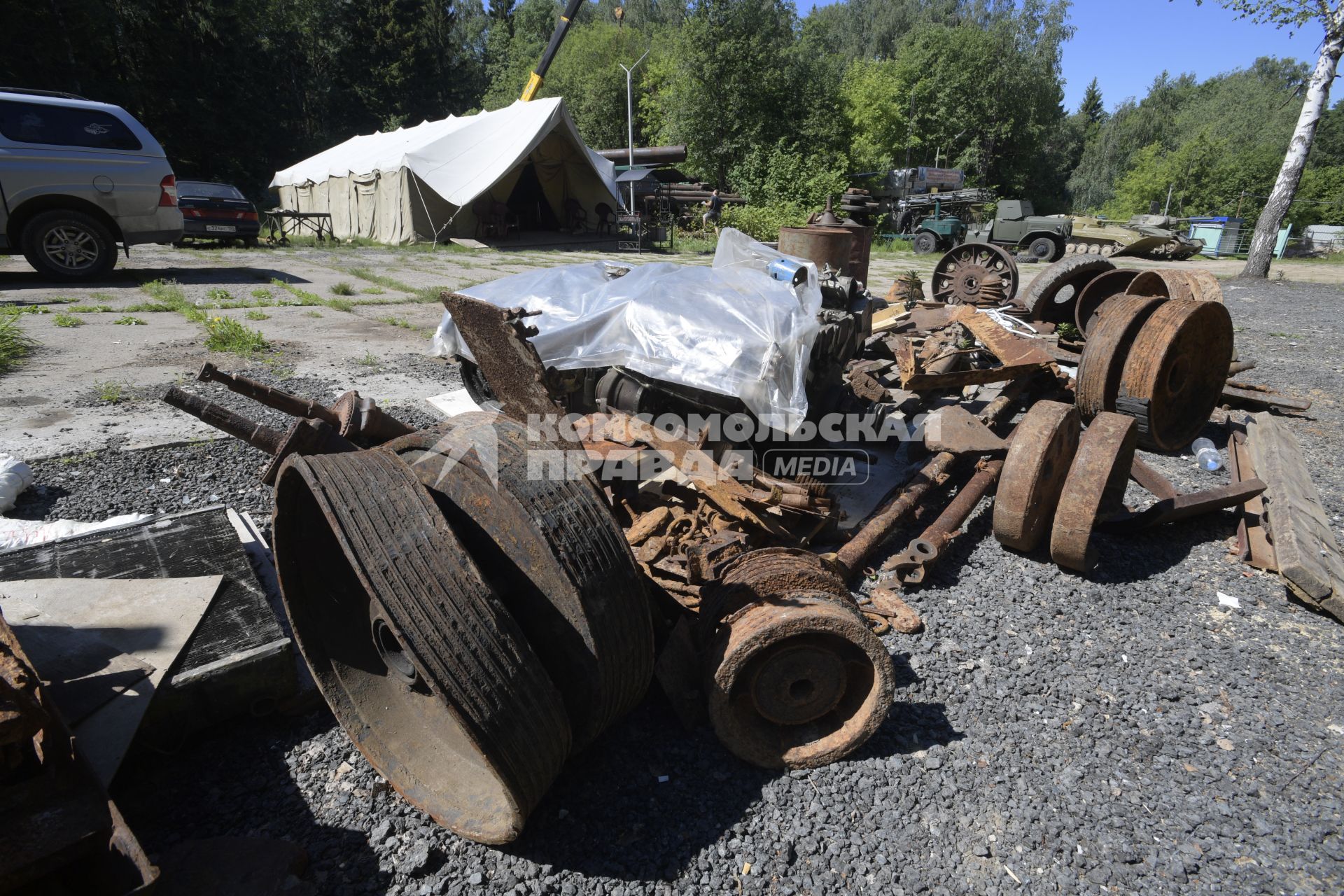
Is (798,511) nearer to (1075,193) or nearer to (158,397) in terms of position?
(158,397)

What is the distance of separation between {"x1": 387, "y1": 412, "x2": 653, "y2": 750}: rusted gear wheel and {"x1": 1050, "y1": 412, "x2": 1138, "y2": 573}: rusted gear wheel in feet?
7.81

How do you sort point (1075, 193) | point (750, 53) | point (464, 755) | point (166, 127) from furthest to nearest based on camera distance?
point (1075, 193) → point (750, 53) → point (166, 127) → point (464, 755)

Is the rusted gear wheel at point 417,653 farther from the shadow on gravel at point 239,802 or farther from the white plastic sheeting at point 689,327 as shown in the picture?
the white plastic sheeting at point 689,327

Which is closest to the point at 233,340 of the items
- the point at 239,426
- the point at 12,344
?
the point at 12,344

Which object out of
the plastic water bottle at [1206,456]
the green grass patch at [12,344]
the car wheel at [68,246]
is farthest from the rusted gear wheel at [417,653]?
the car wheel at [68,246]

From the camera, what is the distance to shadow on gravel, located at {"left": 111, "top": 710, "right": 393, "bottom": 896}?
1.88 meters

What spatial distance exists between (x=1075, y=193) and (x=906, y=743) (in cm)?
6205

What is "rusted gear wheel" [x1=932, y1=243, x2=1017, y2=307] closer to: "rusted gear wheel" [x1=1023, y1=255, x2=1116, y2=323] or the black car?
"rusted gear wheel" [x1=1023, y1=255, x2=1116, y2=323]

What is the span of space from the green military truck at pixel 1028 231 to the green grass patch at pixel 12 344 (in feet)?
68.1

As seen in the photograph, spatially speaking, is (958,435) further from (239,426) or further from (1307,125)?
(1307,125)

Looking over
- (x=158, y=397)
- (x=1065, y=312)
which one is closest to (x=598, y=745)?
(x=158, y=397)

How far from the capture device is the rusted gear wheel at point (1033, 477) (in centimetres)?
340

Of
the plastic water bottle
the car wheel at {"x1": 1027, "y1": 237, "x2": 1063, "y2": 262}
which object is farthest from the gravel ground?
the car wheel at {"x1": 1027, "y1": 237, "x2": 1063, "y2": 262}

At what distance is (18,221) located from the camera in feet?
27.5
